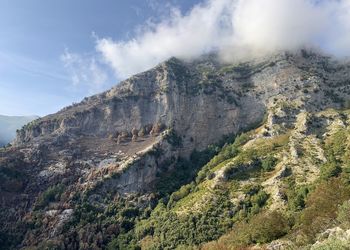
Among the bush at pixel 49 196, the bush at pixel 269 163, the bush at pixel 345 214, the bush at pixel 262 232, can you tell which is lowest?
the bush at pixel 262 232

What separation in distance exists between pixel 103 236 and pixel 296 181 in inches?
2810

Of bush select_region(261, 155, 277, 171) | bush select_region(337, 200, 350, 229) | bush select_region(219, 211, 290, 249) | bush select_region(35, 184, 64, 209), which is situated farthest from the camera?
bush select_region(35, 184, 64, 209)

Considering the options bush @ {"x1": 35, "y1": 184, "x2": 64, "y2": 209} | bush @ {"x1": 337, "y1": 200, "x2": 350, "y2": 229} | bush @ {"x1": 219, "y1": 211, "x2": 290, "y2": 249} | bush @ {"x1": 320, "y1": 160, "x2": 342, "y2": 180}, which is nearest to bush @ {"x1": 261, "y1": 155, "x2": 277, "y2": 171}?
bush @ {"x1": 320, "y1": 160, "x2": 342, "y2": 180}

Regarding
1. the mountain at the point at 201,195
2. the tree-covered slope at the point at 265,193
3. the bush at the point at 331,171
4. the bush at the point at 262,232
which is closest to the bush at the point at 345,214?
the tree-covered slope at the point at 265,193

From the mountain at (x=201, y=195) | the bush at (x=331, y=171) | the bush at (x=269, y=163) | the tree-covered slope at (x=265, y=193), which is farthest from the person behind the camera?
the bush at (x=269, y=163)

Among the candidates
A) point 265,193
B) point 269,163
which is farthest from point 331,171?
point 269,163

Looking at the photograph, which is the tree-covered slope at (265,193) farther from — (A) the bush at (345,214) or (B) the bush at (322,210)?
(A) the bush at (345,214)

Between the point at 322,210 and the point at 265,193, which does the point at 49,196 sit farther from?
the point at 322,210

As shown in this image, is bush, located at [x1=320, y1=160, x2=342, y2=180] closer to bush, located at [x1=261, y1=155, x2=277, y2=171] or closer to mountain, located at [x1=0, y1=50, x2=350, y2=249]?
mountain, located at [x1=0, y1=50, x2=350, y2=249]

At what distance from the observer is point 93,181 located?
187m

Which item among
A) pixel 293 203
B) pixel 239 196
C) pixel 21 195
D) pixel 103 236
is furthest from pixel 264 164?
pixel 21 195

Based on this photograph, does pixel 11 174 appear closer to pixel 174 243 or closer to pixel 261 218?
pixel 174 243

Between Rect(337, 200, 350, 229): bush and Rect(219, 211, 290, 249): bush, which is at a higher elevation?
Rect(337, 200, 350, 229): bush

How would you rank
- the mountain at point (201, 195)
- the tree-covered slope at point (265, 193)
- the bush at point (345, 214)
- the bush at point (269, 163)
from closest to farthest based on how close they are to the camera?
the bush at point (345, 214), the tree-covered slope at point (265, 193), the mountain at point (201, 195), the bush at point (269, 163)
